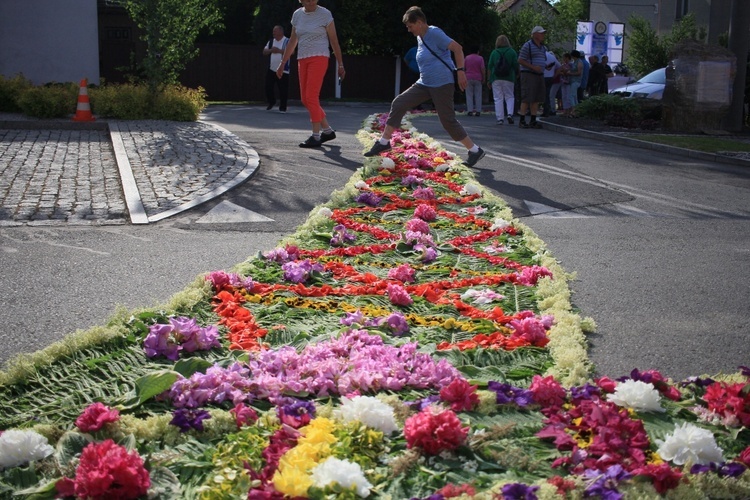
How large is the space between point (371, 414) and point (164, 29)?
15.4 meters

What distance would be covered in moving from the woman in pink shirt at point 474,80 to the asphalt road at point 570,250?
36.9 ft

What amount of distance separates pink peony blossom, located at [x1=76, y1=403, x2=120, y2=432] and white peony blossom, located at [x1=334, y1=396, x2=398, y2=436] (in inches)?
32.6

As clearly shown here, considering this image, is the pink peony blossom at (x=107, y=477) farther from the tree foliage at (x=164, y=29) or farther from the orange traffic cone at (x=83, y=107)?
the tree foliage at (x=164, y=29)

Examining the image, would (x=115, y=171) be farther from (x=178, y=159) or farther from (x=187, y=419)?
(x=187, y=419)

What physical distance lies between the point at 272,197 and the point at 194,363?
17.1ft

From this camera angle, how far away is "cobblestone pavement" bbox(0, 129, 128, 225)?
7990 millimetres

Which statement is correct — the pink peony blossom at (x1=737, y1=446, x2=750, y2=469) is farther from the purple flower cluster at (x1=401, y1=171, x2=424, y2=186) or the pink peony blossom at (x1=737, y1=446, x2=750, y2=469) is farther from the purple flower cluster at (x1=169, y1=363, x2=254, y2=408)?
the purple flower cluster at (x1=401, y1=171, x2=424, y2=186)

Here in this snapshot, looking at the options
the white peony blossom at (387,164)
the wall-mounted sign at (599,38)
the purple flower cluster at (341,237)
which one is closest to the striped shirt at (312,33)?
the white peony blossom at (387,164)

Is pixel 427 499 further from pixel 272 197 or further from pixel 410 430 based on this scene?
pixel 272 197

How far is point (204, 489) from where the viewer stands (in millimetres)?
2934

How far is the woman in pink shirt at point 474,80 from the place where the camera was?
2339 centimetres

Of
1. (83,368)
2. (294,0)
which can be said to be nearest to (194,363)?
(83,368)

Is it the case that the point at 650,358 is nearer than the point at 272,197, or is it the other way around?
the point at 650,358

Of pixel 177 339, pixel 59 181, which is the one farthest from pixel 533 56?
pixel 177 339
